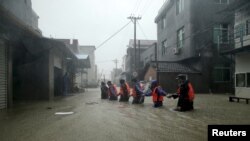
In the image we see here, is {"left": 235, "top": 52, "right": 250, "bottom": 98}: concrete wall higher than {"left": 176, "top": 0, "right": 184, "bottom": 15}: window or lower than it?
lower

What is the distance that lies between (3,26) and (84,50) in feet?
236

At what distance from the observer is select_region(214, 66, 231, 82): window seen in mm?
28297

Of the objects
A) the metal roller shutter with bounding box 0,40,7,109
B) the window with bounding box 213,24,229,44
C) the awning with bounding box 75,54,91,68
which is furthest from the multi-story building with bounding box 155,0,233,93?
the metal roller shutter with bounding box 0,40,7,109

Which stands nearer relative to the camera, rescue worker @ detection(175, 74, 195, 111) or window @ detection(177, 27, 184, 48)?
rescue worker @ detection(175, 74, 195, 111)

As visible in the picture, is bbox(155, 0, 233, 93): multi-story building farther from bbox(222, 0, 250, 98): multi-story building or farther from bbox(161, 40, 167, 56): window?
bbox(161, 40, 167, 56): window

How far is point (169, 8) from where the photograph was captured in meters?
35.3

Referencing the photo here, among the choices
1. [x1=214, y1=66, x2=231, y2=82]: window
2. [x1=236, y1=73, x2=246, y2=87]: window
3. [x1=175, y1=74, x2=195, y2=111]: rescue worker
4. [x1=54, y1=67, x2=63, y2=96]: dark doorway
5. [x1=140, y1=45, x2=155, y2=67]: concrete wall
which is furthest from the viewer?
[x1=140, y1=45, x2=155, y2=67]: concrete wall

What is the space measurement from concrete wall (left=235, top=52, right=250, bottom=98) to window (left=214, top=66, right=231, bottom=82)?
8.66m

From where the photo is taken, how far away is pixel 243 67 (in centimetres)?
1908

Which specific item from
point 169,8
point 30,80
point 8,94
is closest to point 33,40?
point 30,80

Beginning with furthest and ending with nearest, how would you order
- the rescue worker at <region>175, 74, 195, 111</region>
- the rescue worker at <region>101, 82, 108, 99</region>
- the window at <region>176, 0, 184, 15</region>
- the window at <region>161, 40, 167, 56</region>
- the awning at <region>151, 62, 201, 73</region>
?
the window at <region>161, 40, 167, 56</region>
the window at <region>176, 0, 184, 15</region>
the awning at <region>151, 62, 201, 73</region>
the rescue worker at <region>101, 82, 108, 99</region>
the rescue worker at <region>175, 74, 195, 111</region>

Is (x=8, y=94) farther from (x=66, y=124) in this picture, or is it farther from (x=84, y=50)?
(x=84, y=50)

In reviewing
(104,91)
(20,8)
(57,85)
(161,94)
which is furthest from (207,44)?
(20,8)

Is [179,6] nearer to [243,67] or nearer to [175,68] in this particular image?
[175,68]
